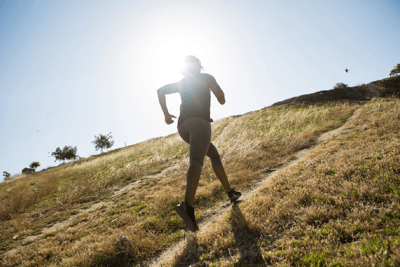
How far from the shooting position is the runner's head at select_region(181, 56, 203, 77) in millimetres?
2834

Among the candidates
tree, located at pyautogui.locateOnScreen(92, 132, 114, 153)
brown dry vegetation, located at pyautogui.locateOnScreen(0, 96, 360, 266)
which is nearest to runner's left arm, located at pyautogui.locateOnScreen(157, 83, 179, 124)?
brown dry vegetation, located at pyautogui.locateOnScreen(0, 96, 360, 266)

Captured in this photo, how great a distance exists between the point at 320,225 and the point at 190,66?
2.71m

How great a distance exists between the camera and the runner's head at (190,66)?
2.83 meters

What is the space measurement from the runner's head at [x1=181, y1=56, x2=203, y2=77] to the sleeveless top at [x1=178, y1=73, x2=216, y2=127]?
10 centimetres

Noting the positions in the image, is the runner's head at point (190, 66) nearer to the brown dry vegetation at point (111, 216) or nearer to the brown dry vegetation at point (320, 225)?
the brown dry vegetation at point (320, 225)

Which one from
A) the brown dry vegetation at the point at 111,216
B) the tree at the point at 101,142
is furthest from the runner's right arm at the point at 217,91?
the tree at the point at 101,142

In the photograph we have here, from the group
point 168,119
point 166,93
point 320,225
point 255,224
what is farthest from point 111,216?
point 320,225

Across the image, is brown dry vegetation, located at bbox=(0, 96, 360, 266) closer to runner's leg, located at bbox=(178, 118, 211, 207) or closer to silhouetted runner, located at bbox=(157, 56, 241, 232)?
runner's leg, located at bbox=(178, 118, 211, 207)

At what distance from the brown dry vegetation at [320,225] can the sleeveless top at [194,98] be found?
1.62 meters

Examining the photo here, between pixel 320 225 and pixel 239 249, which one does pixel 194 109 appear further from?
pixel 320 225

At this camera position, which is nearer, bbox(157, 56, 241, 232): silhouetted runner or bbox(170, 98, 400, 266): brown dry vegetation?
bbox(170, 98, 400, 266): brown dry vegetation

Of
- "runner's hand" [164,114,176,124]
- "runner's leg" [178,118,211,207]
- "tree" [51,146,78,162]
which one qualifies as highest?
Result: "tree" [51,146,78,162]

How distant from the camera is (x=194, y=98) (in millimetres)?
2736

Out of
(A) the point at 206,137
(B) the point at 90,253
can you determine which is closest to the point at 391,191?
(A) the point at 206,137
